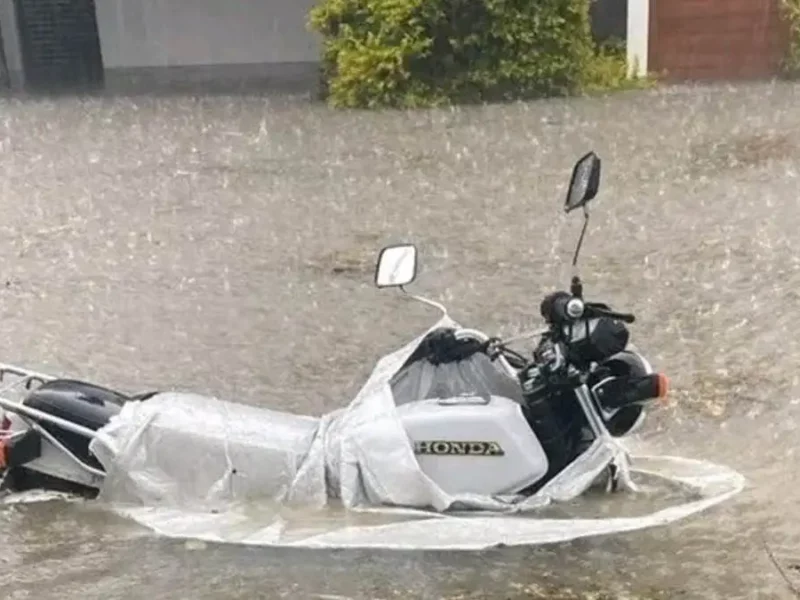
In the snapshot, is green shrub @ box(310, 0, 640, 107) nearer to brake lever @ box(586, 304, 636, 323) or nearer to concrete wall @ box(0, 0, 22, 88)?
concrete wall @ box(0, 0, 22, 88)

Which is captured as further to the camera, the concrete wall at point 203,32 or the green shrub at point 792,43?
the concrete wall at point 203,32

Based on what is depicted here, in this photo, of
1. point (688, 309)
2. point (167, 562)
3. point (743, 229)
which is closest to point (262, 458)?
point (167, 562)

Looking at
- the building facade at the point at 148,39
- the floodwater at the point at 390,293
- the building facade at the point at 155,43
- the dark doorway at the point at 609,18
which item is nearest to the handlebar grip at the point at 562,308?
the floodwater at the point at 390,293

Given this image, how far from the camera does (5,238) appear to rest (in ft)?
35.8

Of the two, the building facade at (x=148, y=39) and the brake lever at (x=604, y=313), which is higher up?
the brake lever at (x=604, y=313)

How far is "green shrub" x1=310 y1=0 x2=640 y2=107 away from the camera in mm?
17188

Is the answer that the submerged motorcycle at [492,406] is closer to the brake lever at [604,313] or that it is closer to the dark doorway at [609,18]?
the brake lever at [604,313]

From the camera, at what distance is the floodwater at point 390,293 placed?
4594 millimetres

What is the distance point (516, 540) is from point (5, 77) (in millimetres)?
20446

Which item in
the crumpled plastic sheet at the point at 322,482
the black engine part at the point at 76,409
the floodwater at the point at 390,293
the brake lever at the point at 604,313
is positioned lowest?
the floodwater at the point at 390,293

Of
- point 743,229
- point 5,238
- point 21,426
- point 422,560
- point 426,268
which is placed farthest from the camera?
point 5,238

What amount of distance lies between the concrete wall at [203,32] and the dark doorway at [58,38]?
8.6 inches

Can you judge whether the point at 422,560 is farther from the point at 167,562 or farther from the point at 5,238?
the point at 5,238

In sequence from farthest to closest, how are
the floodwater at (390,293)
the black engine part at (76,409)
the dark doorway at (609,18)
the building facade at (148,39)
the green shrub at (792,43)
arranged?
the building facade at (148,39)
the dark doorway at (609,18)
the green shrub at (792,43)
the black engine part at (76,409)
the floodwater at (390,293)
